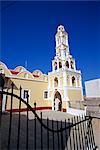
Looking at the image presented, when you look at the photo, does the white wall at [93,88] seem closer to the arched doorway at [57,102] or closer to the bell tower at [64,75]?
the bell tower at [64,75]

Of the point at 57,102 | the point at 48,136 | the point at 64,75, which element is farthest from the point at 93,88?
the point at 57,102

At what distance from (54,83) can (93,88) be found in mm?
17117

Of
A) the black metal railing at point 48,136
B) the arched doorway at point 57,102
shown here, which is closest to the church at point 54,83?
the arched doorway at point 57,102

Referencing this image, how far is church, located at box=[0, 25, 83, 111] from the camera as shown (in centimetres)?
1795

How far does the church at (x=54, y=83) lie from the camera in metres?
18.0

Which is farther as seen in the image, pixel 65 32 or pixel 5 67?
pixel 65 32

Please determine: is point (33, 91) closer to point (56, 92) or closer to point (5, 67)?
point (56, 92)

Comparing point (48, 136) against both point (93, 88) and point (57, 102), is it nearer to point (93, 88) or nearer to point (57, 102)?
point (93, 88)

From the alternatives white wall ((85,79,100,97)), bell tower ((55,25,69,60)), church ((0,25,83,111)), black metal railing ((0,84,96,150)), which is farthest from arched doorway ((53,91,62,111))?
white wall ((85,79,100,97))

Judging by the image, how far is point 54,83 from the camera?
67.8 feet

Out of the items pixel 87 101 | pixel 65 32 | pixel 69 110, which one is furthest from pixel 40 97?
pixel 87 101

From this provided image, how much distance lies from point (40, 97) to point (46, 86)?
2.10 metres

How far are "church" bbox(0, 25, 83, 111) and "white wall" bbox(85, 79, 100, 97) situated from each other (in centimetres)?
1381

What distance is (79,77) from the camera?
21.4m
